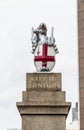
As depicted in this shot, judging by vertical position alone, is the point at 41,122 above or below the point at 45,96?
below

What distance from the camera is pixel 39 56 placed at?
99.1ft

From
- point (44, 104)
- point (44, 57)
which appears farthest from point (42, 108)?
point (44, 57)

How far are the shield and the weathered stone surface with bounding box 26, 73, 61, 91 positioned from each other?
2.86 ft

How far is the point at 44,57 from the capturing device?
1183 inches

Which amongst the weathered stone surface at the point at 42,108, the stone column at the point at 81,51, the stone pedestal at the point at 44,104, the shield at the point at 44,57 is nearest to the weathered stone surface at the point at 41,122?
the stone pedestal at the point at 44,104

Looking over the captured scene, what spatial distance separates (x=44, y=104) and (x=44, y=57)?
2.45 m

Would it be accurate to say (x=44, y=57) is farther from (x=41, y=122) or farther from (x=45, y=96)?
(x=41, y=122)

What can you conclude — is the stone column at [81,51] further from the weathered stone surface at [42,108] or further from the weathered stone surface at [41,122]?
the weathered stone surface at [42,108]

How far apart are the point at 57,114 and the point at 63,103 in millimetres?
553

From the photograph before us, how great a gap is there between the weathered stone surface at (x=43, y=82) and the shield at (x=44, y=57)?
2.86 ft

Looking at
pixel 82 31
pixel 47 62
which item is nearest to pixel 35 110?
pixel 47 62

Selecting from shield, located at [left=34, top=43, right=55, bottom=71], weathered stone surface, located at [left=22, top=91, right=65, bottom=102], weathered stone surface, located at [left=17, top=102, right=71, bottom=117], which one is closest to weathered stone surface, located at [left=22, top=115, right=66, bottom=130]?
weathered stone surface, located at [left=17, top=102, right=71, bottom=117]

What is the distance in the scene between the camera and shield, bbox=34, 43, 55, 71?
98.5ft

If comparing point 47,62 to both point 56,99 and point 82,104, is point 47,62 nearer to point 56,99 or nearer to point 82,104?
point 56,99
